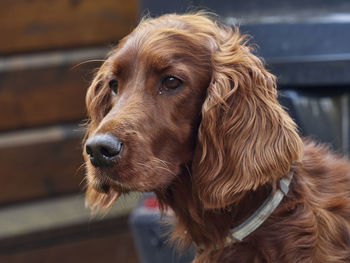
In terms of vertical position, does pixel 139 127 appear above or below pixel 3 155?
above

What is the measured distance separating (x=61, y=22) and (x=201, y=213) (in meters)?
2.95

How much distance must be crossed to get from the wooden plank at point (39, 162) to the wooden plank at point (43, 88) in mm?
104

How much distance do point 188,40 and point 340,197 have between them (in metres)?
0.84

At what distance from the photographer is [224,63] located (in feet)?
9.26

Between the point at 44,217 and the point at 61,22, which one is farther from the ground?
the point at 61,22

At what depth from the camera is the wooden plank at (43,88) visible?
17.5 ft

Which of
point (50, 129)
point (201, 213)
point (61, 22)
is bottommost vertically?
point (50, 129)

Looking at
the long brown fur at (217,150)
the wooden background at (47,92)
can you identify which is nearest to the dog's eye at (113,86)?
the long brown fur at (217,150)

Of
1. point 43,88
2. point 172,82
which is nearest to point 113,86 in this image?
point 172,82

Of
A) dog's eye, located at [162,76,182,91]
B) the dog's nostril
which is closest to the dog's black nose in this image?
the dog's nostril

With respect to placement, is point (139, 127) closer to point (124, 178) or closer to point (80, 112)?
point (124, 178)

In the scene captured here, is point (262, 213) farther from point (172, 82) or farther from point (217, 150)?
point (172, 82)

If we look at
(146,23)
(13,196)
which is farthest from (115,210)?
(146,23)

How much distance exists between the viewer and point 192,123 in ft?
9.20
